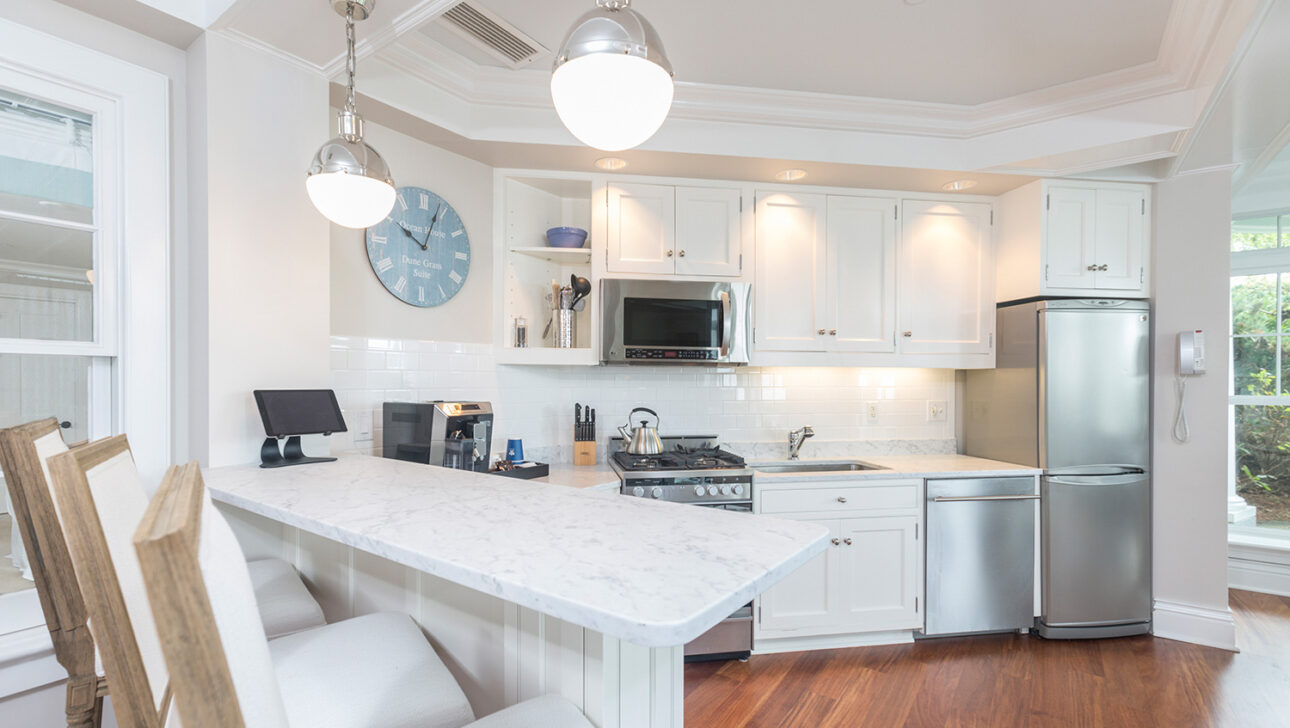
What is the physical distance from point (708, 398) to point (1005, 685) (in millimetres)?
1881

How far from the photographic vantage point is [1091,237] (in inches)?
121

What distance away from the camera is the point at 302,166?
1.97m

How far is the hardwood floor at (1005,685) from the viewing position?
2.29m

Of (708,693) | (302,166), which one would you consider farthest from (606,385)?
(302,166)

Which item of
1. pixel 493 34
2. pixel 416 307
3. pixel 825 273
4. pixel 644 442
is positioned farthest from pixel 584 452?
pixel 493 34

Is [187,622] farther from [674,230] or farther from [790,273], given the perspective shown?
[790,273]

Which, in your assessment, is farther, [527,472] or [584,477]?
[584,477]

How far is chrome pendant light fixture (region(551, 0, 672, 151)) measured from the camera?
0.97m

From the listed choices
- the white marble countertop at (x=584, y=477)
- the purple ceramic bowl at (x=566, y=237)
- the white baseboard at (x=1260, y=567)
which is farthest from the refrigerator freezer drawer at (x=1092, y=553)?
the purple ceramic bowl at (x=566, y=237)

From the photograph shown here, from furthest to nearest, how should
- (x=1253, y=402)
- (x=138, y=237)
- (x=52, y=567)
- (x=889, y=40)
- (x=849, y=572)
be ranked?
(x=1253, y=402) < (x=849, y=572) < (x=889, y=40) < (x=138, y=237) < (x=52, y=567)

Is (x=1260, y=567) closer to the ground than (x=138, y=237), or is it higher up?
closer to the ground

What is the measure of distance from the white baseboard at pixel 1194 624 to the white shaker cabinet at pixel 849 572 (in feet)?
4.15

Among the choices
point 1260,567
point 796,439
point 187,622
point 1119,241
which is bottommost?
point 1260,567

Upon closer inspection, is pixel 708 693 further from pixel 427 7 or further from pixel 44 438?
pixel 427 7
